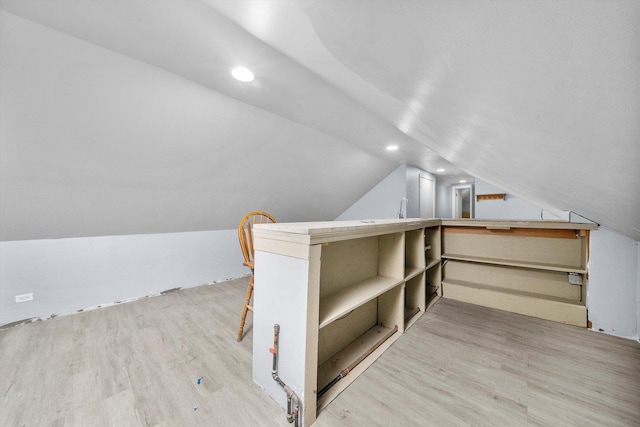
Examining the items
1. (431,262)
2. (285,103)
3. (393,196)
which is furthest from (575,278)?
(285,103)

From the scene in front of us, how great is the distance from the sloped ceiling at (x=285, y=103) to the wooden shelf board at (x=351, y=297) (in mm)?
1011

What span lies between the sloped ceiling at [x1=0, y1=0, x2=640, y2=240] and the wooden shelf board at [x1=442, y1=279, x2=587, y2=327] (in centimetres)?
88

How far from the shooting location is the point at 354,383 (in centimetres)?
143

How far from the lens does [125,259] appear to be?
2.80 meters

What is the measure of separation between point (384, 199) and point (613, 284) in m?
3.06

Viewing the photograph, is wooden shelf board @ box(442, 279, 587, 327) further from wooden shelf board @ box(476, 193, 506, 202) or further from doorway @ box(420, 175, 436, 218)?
wooden shelf board @ box(476, 193, 506, 202)

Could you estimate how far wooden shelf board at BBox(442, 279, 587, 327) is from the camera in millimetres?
2131

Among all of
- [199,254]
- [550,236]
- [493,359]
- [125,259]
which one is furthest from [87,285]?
[550,236]

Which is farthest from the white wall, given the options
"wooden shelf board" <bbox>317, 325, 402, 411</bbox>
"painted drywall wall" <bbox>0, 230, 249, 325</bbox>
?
"painted drywall wall" <bbox>0, 230, 249, 325</bbox>

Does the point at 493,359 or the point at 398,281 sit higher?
the point at 398,281

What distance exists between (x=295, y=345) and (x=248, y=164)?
81.4 inches

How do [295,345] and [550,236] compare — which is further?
[550,236]

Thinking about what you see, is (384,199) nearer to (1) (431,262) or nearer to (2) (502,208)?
(1) (431,262)

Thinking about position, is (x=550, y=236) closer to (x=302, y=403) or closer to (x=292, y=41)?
(x=302, y=403)
